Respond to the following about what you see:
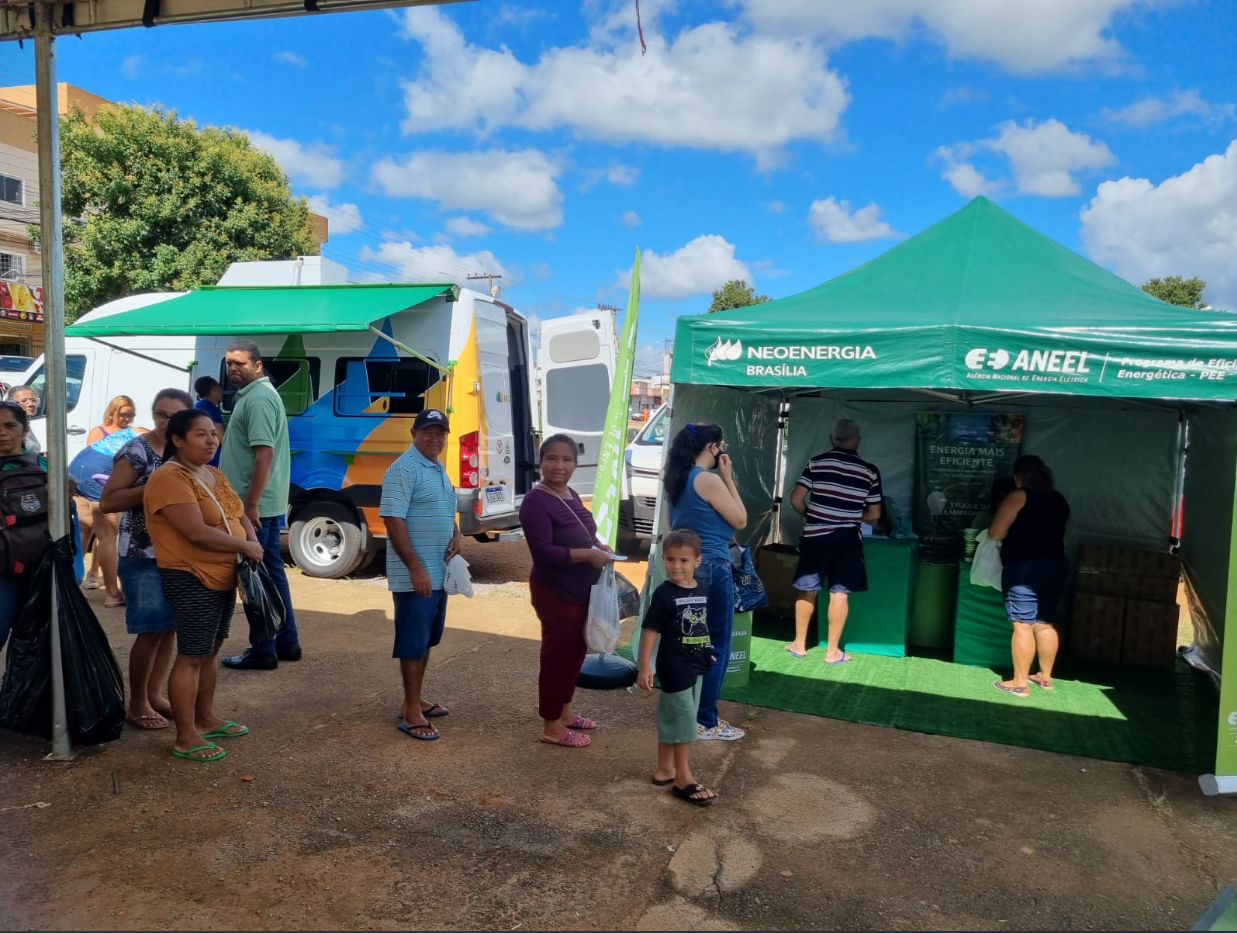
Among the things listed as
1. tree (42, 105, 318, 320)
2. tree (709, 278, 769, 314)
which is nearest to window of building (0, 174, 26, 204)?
tree (42, 105, 318, 320)

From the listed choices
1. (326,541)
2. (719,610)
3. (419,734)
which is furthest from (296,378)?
(719,610)

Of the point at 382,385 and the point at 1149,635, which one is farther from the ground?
the point at 382,385

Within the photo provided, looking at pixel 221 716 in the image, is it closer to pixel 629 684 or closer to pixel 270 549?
pixel 270 549

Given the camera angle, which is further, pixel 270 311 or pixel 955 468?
pixel 270 311

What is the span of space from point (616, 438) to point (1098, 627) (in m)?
3.90

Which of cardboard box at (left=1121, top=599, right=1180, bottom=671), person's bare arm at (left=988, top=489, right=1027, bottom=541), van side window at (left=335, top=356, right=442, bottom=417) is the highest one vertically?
van side window at (left=335, top=356, right=442, bottom=417)

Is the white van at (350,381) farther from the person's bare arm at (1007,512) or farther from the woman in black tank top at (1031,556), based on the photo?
the woman in black tank top at (1031,556)

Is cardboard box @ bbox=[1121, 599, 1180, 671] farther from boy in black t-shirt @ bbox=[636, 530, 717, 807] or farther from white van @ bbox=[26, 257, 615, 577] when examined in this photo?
white van @ bbox=[26, 257, 615, 577]

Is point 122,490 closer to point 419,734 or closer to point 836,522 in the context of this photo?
point 419,734

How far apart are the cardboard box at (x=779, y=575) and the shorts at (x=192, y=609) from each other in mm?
4367

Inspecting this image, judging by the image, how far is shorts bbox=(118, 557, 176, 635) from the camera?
13.8 feet

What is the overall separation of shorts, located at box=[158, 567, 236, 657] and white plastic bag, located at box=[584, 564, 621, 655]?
1681mm

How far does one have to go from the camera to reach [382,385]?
25.6 feet

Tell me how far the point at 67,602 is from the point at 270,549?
1.37m
